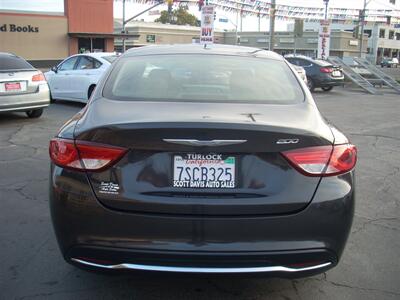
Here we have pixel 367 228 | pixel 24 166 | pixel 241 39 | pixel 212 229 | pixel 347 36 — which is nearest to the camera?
pixel 212 229

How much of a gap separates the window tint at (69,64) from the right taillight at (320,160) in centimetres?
1161

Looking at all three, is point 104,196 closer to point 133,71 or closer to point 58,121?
point 133,71

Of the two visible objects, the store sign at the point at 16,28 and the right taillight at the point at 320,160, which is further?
the store sign at the point at 16,28

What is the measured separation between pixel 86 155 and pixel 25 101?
26.8 ft

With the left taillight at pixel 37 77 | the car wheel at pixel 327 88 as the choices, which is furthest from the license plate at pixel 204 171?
the car wheel at pixel 327 88

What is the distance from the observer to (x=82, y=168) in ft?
9.20

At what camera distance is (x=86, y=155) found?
2.80m

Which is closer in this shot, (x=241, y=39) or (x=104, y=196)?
(x=104, y=196)

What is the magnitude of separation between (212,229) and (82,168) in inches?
31.4

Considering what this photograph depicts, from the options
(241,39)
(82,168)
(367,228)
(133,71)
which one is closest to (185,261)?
(82,168)

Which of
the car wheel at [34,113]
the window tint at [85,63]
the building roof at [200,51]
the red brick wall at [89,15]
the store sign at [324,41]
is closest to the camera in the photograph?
the building roof at [200,51]

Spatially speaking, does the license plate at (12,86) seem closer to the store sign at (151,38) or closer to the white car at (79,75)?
the white car at (79,75)

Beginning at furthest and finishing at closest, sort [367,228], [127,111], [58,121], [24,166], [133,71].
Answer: [58,121]
[24,166]
[367,228]
[133,71]
[127,111]

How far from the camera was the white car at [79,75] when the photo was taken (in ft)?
41.8
